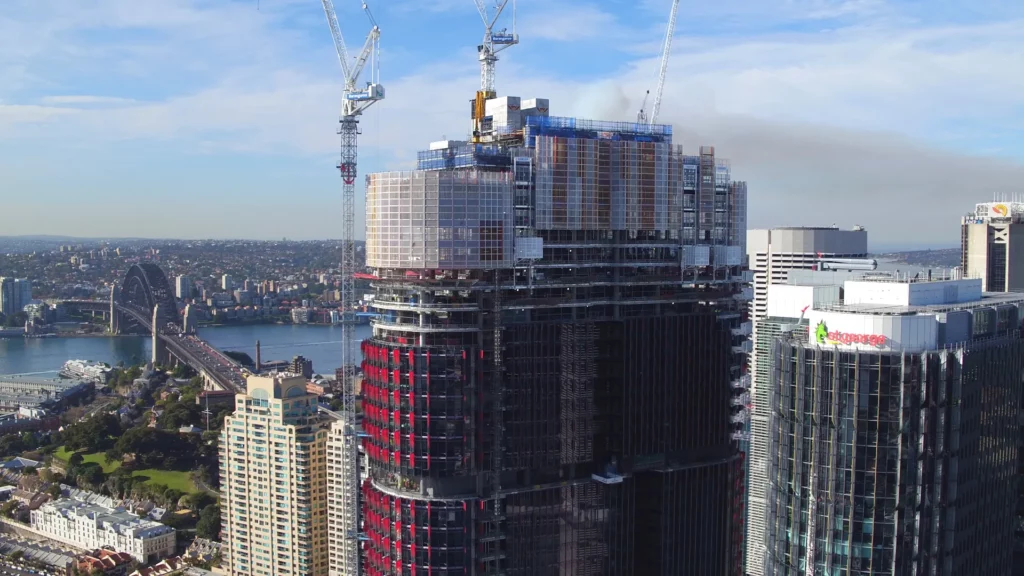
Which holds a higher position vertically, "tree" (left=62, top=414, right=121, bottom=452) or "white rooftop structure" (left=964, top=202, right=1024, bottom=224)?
"white rooftop structure" (left=964, top=202, right=1024, bottom=224)

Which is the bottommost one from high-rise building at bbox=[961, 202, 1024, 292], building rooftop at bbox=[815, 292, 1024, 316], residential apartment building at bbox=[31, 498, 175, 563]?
residential apartment building at bbox=[31, 498, 175, 563]

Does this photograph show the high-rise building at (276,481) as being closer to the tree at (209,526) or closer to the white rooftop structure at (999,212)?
the tree at (209,526)

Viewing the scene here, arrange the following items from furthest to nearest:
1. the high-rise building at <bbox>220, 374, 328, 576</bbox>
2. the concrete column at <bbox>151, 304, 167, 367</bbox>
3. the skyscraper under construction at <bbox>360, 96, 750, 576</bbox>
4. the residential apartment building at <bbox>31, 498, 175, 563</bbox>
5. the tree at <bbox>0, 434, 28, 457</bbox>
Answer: the concrete column at <bbox>151, 304, 167, 367</bbox> → the tree at <bbox>0, 434, 28, 457</bbox> → the residential apartment building at <bbox>31, 498, 175, 563</bbox> → the high-rise building at <bbox>220, 374, 328, 576</bbox> → the skyscraper under construction at <bbox>360, 96, 750, 576</bbox>

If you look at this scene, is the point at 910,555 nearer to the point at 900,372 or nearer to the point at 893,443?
the point at 893,443

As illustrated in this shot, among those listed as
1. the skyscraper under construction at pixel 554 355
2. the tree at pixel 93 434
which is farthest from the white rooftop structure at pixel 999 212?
the tree at pixel 93 434

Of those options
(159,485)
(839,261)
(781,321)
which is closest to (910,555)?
(781,321)

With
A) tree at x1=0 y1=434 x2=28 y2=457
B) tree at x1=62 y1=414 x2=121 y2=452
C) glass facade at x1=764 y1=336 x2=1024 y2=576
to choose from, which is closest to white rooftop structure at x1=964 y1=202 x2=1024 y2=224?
glass facade at x1=764 y1=336 x2=1024 y2=576

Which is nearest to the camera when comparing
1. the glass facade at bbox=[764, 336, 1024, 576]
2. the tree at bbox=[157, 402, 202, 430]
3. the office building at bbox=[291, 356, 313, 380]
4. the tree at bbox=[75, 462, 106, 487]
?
the glass facade at bbox=[764, 336, 1024, 576]

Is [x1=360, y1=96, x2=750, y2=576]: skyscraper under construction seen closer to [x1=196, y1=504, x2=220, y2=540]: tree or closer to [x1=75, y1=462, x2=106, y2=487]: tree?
[x1=196, y1=504, x2=220, y2=540]: tree
